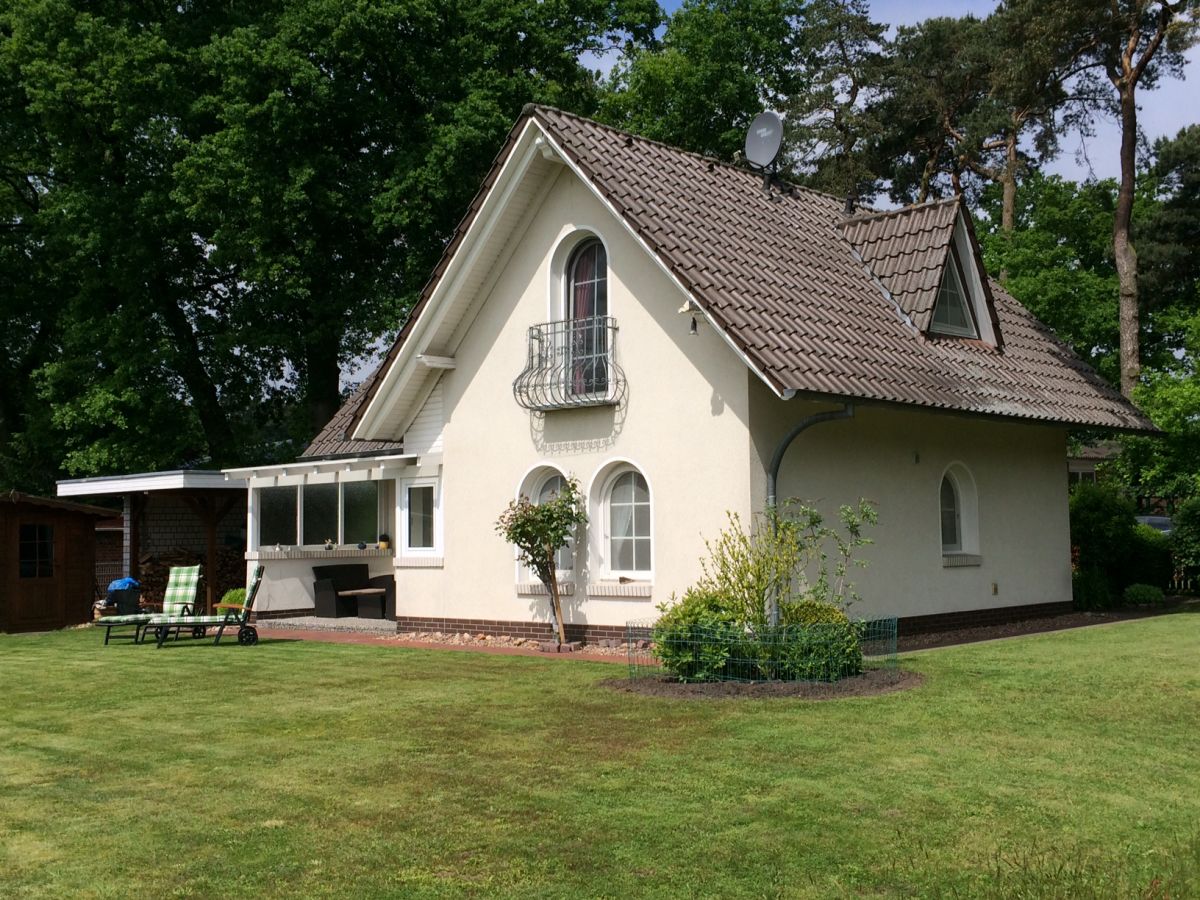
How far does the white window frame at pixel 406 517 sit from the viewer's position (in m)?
19.9

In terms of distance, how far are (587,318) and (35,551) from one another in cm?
1280

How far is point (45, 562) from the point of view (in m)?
24.2

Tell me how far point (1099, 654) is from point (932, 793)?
794 centimetres

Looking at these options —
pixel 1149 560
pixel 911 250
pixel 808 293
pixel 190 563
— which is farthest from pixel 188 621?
pixel 1149 560

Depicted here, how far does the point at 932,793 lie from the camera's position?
753 cm

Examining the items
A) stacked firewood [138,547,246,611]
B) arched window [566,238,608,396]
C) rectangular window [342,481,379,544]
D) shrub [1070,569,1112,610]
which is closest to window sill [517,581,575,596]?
arched window [566,238,608,396]

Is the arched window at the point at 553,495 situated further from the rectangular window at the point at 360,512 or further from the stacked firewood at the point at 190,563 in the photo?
the stacked firewood at the point at 190,563

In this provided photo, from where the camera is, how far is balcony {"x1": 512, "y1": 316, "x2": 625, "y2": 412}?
16.9 m

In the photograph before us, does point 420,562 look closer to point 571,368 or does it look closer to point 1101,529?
point 571,368

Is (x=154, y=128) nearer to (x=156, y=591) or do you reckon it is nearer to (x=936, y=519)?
(x=156, y=591)

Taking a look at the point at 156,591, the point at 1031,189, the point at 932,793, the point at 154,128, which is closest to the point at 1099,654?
the point at 932,793

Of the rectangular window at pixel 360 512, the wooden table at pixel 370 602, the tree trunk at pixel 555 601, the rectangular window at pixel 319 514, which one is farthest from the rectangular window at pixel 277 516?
the tree trunk at pixel 555 601

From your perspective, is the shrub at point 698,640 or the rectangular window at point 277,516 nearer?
the shrub at point 698,640

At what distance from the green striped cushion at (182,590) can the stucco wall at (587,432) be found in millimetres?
3340
